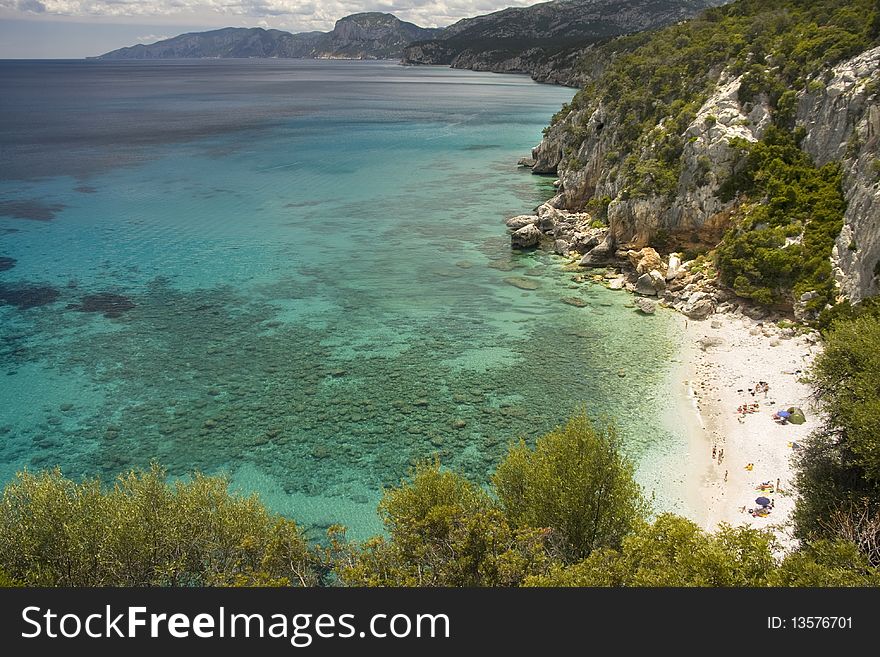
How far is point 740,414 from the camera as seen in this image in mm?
33438

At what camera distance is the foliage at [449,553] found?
18.2 metres

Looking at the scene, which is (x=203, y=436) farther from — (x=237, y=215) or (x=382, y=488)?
(x=237, y=215)

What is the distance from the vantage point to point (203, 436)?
109 feet

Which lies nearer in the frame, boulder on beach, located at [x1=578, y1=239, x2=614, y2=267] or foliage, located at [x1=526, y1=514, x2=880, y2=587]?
foliage, located at [x1=526, y1=514, x2=880, y2=587]

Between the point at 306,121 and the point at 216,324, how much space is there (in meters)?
127

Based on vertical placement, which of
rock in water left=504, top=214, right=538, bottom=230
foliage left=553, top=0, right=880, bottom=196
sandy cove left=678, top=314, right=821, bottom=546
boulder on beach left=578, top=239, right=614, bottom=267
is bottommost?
sandy cove left=678, top=314, right=821, bottom=546

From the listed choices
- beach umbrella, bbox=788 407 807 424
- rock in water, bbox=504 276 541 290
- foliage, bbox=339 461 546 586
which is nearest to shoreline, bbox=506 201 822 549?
beach umbrella, bbox=788 407 807 424

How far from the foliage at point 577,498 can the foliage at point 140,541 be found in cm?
850

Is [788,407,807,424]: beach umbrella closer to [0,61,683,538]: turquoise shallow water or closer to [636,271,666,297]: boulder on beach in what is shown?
[0,61,683,538]: turquoise shallow water

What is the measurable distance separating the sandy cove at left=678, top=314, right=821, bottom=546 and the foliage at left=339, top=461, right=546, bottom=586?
409 inches

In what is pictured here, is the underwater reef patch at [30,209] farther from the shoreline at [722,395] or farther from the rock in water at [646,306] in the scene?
the rock in water at [646,306]

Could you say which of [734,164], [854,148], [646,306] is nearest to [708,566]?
[646,306]

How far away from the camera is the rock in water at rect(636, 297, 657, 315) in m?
46.7

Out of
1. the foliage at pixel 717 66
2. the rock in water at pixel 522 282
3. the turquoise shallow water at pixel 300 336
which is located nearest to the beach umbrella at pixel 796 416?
the turquoise shallow water at pixel 300 336
